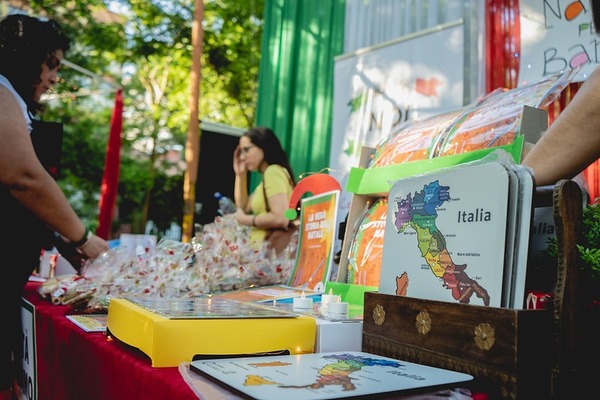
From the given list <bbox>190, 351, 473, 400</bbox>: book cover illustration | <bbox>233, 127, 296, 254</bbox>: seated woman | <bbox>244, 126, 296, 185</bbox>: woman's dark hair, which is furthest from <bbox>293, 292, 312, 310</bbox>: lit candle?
<bbox>244, 126, 296, 185</bbox>: woman's dark hair

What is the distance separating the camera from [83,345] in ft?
2.79

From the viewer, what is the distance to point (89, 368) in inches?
31.9

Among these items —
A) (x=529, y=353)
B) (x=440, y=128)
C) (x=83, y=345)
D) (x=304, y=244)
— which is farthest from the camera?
(x=304, y=244)

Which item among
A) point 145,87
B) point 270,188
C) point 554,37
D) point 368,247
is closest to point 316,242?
point 368,247

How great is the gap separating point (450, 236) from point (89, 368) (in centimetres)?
60

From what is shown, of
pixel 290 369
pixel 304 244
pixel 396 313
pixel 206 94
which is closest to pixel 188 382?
pixel 290 369

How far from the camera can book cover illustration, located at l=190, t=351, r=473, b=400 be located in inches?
18.2

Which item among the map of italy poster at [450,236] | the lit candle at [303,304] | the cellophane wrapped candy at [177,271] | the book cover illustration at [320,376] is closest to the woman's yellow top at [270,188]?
the cellophane wrapped candy at [177,271]

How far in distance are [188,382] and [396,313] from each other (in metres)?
0.28

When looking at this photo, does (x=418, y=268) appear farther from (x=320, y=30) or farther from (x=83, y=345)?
(x=320, y=30)

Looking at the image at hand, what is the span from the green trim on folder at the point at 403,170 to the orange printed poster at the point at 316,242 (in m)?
0.17

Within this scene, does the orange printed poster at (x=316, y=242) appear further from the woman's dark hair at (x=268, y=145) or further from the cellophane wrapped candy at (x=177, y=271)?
the woman's dark hair at (x=268, y=145)

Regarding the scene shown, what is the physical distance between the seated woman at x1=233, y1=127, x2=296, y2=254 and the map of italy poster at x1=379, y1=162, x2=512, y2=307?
4.34 ft

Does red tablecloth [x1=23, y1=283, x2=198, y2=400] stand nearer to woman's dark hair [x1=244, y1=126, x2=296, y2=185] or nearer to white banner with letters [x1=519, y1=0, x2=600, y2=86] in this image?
woman's dark hair [x1=244, y1=126, x2=296, y2=185]
